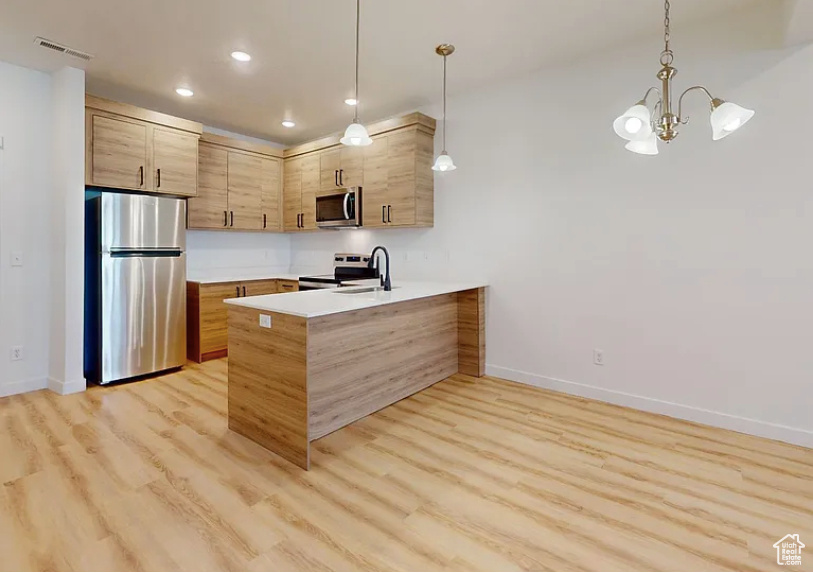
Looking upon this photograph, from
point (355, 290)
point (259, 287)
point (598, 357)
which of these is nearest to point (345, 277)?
point (355, 290)

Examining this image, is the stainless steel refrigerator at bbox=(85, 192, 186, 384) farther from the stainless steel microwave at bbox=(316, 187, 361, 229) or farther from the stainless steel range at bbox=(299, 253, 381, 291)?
the stainless steel microwave at bbox=(316, 187, 361, 229)

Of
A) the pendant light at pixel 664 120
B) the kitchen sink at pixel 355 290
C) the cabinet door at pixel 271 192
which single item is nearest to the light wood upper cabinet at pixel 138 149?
the cabinet door at pixel 271 192

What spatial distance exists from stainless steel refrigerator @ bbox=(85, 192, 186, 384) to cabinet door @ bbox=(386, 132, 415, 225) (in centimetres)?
212

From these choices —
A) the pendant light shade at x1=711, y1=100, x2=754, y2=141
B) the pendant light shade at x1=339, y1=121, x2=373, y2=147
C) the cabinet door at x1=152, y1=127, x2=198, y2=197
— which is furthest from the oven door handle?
the pendant light shade at x1=711, y1=100, x2=754, y2=141

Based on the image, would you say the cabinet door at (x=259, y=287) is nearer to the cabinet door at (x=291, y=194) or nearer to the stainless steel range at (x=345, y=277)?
the stainless steel range at (x=345, y=277)

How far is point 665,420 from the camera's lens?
3029 mm

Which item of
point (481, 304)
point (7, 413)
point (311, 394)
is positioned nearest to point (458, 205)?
point (481, 304)

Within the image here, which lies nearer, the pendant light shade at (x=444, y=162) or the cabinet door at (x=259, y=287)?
the pendant light shade at (x=444, y=162)

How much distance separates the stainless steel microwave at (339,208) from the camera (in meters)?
4.58

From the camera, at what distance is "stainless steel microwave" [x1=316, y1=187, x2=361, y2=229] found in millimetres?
4582

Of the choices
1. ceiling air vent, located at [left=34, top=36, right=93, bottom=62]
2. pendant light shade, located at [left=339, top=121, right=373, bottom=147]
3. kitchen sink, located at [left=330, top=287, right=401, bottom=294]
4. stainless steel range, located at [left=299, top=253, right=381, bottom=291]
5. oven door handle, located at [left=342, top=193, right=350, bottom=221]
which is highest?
ceiling air vent, located at [left=34, top=36, right=93, bottom=62]

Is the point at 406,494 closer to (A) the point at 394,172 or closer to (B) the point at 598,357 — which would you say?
(B) the point at 598,357

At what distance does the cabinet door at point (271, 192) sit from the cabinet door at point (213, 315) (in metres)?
1.14

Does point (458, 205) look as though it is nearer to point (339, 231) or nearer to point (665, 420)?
point (339, 231)
